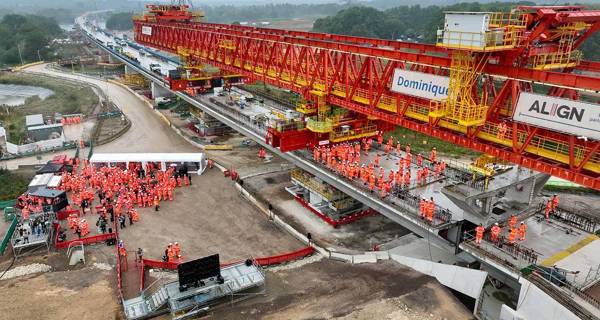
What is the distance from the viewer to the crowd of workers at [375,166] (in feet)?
78.9

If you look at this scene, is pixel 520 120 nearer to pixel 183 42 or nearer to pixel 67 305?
pixel 67 305

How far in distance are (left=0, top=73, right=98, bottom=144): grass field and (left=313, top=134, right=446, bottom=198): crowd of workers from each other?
32.7 m

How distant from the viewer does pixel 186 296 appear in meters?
19.1

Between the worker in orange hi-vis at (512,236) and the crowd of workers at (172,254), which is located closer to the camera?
the worker in orange hi-vis at (512,236)

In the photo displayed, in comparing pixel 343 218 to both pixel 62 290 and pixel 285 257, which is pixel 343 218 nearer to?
pixel 285 257

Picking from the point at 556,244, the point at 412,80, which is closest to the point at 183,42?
the point at 412,80

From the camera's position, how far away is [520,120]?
1666cm

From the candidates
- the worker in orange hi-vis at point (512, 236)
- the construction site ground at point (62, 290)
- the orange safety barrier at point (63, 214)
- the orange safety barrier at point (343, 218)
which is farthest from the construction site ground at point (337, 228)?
the orange safety barrier at point (63, 214)

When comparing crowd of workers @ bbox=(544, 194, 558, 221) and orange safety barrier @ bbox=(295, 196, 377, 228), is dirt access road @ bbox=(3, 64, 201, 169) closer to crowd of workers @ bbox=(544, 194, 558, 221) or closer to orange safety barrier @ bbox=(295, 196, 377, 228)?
orange safety barrier @ bbox=(295, 196, 377, 228)

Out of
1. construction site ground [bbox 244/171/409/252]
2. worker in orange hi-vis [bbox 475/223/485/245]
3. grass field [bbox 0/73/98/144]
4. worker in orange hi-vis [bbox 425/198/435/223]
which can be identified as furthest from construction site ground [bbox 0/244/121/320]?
grass field [bbox 0/73/98/144]

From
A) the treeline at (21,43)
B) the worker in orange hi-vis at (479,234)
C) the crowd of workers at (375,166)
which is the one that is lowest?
the worker in orange hi-vis at (479,234)

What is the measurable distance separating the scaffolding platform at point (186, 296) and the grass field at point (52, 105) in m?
31.6

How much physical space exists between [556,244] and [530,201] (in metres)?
2.57

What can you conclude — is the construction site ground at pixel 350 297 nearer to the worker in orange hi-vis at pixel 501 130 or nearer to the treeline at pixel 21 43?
the worker in orange hi-vis at pixel 501 130
